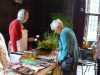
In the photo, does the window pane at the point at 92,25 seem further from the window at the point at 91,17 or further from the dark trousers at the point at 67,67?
the dark trousers at the point at 67,67

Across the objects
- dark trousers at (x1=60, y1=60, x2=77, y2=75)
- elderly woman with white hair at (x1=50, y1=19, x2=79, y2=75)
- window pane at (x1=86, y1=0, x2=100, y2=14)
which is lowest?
dark trousers at (x1=60, y1=60, x2=77, y2=75)

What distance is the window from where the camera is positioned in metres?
6.09

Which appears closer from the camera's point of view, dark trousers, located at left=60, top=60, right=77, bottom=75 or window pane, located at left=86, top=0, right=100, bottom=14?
dark trousers, located at left=60, top=60, right=77, bottom=75

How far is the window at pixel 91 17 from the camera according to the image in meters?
6.09

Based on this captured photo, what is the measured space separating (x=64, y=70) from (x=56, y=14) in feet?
6.75

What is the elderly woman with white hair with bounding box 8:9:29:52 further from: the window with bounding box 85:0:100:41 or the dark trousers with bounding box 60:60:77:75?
the window with bounding box 85:0:100:41

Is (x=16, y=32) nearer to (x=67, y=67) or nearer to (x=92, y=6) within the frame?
(x=67, y=67)

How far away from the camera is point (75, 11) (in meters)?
5.66

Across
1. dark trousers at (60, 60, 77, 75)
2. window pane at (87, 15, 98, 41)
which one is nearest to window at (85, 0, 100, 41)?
window pane at (87, 15, 98, 41)

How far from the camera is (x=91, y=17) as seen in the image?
6.18 meters

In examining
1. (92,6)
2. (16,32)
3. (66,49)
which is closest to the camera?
(66,49)

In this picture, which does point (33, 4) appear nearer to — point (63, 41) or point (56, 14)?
point (56, 14)

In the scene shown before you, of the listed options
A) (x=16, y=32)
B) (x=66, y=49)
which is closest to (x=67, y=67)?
(x=66, y=49)

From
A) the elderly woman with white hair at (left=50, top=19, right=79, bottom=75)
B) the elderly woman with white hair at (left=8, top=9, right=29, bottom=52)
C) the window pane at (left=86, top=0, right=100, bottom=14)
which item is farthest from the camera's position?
the window pane at (left=86, top=0, right=100, bottom=14)
